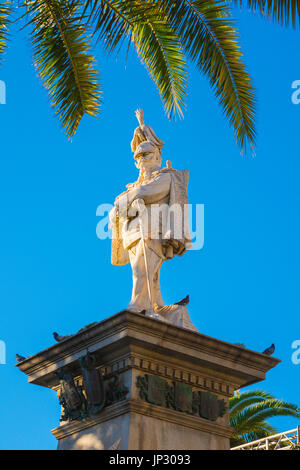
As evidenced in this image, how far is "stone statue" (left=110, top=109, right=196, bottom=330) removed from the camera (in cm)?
1080

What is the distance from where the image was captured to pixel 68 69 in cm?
1309

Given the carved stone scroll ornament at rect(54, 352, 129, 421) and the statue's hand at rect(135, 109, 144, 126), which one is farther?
the statue's hand at rect(135, 109, 144, 126)

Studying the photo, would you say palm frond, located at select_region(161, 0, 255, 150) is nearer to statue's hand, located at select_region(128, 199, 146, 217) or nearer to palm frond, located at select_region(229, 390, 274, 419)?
statue's hand, located at select_region(128, 199, 146, 217)

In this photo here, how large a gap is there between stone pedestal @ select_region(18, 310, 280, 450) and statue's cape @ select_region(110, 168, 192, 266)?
1.65 m

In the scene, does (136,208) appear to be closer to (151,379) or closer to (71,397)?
(151,379)

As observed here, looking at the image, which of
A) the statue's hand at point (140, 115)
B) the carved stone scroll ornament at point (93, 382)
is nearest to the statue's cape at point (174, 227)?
the statue's hand at point (140, 115)

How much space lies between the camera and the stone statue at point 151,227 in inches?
425

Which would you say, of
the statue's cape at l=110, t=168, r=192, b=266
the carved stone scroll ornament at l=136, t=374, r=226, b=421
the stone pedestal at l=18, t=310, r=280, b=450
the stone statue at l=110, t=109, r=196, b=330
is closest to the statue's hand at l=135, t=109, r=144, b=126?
the stone statue at l=110, t=109, r=196, b=330

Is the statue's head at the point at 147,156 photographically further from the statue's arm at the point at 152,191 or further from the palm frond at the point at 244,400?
the palm frond at the point at 244,400

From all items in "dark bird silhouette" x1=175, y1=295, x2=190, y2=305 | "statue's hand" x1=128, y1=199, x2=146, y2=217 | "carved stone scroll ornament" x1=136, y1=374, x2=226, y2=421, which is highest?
"statue's hand" x1=128, y1=199, x2=146, y2=217

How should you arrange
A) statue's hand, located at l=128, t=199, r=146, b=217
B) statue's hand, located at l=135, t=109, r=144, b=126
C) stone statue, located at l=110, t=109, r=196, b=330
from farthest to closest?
1. statue's hand, located at l=135, t=109, r=144, b=126
2. statue's hand, located at l=128, t=199, r=146, b=217
3. stone statue, located at l=110, t=109, r=196, b=330

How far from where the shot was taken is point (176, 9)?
1190 cm

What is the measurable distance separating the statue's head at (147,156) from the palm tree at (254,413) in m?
13.2

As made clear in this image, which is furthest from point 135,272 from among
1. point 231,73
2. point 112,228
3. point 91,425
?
point 231,73
